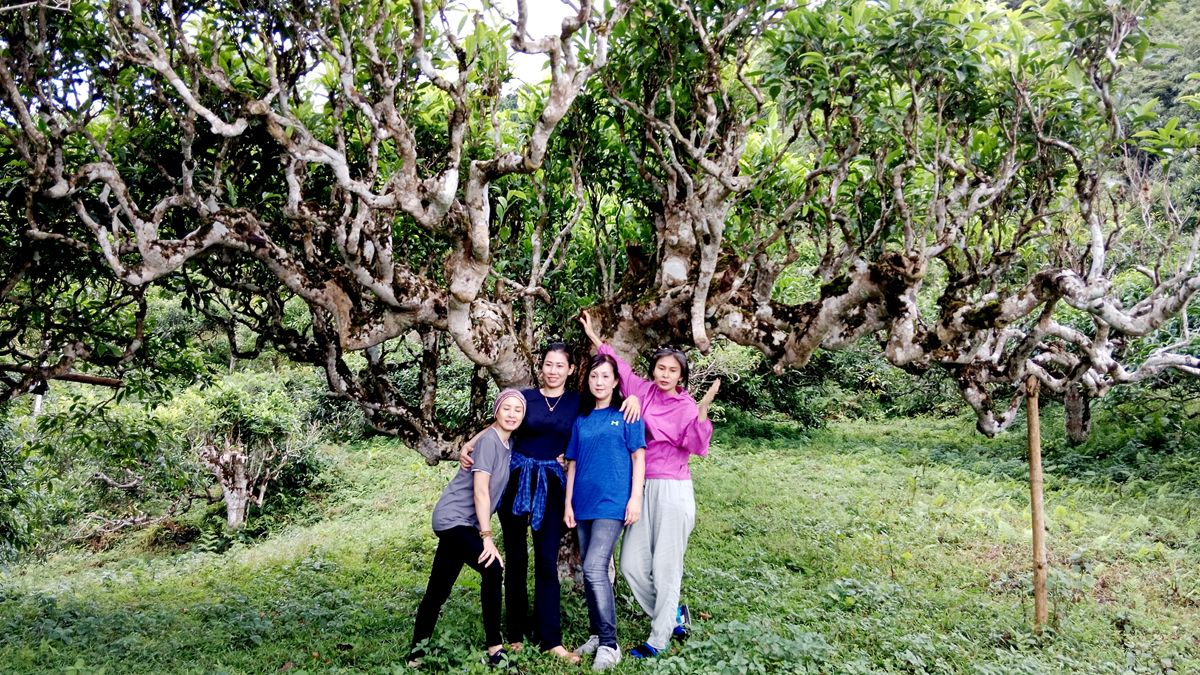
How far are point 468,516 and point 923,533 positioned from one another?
4.95m

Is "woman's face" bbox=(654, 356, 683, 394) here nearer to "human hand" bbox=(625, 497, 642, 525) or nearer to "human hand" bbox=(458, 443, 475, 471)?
"human hand" bbox=(625, 497, 642, 525)

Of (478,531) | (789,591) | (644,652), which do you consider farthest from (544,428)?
(789,591)

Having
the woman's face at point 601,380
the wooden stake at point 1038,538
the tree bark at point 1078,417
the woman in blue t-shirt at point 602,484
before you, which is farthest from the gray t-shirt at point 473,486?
the tree bark at point 1078,417

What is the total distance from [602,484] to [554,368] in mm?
745

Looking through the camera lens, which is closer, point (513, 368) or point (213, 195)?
point (213, 195)

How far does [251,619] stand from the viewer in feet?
19.5

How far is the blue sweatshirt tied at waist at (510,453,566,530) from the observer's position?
15.1 ft

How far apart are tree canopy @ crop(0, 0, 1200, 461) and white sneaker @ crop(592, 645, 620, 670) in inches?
77.2

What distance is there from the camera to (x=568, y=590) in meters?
5.73

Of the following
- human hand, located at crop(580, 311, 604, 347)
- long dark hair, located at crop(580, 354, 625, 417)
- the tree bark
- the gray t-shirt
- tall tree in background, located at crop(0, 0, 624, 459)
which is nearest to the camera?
tall tree in background, located at crop(0, 0, 624, 459)

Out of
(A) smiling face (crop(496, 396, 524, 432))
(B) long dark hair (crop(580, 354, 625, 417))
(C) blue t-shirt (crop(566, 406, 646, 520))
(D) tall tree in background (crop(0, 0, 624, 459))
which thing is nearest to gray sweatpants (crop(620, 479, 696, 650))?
(C) blue t-shirt (crop(566, 406, 646, 520))

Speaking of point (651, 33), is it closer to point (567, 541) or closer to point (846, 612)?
point (567, 541)

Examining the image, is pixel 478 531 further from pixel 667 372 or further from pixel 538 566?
pixel 667 372

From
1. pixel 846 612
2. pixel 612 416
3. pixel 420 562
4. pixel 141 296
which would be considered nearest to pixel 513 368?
pixel 612 416
